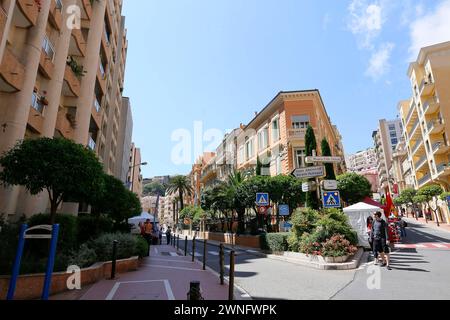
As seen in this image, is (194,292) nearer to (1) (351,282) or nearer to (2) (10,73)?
(1) (351,282)

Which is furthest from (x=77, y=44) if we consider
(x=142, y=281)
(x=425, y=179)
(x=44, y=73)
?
(x=425, y=179)

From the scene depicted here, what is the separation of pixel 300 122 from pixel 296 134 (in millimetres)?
1523

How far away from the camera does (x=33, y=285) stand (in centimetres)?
591

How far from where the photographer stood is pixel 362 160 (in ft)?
541

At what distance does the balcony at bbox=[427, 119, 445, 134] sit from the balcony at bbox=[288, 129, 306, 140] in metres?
21.6

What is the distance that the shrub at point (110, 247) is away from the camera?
9.26m

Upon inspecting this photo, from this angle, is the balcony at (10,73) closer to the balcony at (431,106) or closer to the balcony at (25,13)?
the balcony at (25,13)

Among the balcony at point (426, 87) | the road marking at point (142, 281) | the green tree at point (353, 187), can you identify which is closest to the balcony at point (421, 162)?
the balcony at point (426, 87)

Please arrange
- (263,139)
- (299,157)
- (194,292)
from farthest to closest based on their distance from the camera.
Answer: (263,139) < (299,157) < (194,292)

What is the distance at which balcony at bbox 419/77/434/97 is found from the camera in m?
38.0

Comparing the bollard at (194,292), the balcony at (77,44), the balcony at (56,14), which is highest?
the balcony at (77,44)

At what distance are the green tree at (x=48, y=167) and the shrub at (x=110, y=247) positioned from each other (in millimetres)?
1722
